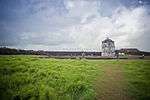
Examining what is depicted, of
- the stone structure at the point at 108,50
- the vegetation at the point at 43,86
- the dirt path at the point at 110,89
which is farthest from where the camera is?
the stone structure at the point at 108,50

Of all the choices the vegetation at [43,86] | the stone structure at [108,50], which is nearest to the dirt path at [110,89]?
the vegetation at [43,86]

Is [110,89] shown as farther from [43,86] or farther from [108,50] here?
[108,50]

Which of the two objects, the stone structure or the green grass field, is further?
the stone structure

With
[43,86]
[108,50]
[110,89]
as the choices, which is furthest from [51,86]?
[108,50]

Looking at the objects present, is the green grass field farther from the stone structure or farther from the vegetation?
the stone structure

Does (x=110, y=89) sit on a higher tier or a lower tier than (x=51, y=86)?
lower

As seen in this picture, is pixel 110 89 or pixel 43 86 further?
pixel 110 89

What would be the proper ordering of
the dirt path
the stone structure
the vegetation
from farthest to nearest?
the stone structure < the dirt path < the vegetation

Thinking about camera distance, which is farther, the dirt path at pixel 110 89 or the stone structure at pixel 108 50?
the stone structure at pixel 108 50

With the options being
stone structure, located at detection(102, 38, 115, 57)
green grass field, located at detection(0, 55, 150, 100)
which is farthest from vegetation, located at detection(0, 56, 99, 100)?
stone structure, located at detection(102, 38, 115, 57)

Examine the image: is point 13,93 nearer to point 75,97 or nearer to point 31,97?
point 31,97

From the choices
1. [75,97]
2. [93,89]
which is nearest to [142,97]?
[93,89]

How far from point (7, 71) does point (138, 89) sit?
771 cm

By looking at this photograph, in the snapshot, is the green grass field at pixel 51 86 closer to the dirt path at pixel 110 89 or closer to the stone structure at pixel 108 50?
the dirt path at pixel 110 89
